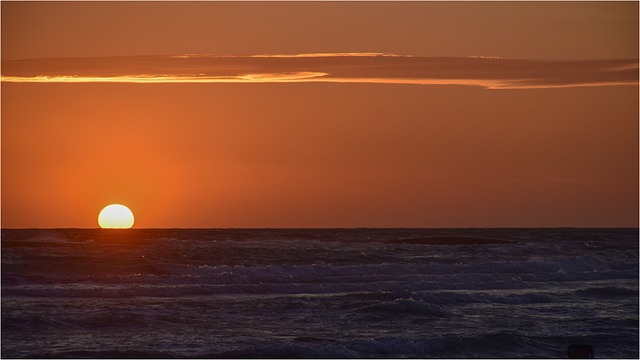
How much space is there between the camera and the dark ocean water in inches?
805

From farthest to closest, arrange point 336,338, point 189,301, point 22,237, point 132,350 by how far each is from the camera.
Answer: point 22,237
point 189,301
point 336,338
point 132,350

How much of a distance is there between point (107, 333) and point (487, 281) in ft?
51.8

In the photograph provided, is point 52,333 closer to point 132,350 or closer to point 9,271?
point 132,350

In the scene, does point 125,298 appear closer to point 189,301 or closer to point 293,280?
point 189,301

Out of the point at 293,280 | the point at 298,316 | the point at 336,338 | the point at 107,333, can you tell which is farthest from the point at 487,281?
the point at 107,333

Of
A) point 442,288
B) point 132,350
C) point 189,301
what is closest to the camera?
point 132,350

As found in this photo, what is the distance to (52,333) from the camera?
21.7m

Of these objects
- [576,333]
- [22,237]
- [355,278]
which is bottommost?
[576,333]

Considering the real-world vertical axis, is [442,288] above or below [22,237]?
below

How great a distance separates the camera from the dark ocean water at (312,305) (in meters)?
20.4

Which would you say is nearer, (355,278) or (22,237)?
(355,278)

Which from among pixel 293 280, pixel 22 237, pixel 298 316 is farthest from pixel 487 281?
pixel 22 237

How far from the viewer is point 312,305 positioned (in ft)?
87.8

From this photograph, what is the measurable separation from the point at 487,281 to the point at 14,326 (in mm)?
16950
